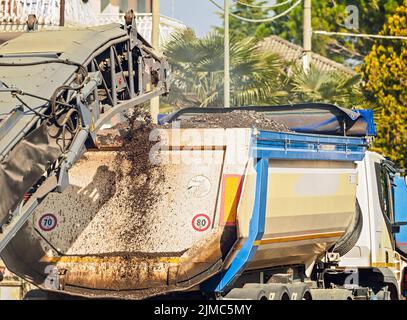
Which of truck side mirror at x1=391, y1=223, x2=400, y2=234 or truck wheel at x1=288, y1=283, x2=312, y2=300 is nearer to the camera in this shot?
truck wheel at x1=288, y1=283, x2=312, y2=300

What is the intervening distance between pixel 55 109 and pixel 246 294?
3045 mm

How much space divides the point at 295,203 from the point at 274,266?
3.15ft

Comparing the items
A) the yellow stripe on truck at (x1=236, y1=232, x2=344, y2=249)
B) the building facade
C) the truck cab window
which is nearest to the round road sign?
the yellow stripe on truck at (x1=236, y1=232, x2=344, y2=249)

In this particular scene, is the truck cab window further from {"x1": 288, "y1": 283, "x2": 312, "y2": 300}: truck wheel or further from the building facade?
the building facade

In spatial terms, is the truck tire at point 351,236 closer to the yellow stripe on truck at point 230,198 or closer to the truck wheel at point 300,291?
the truck wheel at point 300,291

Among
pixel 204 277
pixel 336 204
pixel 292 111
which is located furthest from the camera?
pixel 292 111

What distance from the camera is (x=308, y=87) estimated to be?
30609 mm

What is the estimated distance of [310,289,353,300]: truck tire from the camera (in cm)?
1297

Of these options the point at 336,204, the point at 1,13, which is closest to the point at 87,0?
the point at 1,13

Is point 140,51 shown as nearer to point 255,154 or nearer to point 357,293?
point 255,154

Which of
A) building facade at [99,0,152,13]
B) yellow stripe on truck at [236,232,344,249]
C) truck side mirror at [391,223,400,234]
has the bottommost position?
truck side mirror at [391,223,400,234]

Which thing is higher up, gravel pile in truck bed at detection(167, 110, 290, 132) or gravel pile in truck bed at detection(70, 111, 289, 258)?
gravel pile in truck bed at detection(167, 110, 290, 132)

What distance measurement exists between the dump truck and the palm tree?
16.4m

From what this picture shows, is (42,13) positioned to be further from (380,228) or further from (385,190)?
(380,228)
